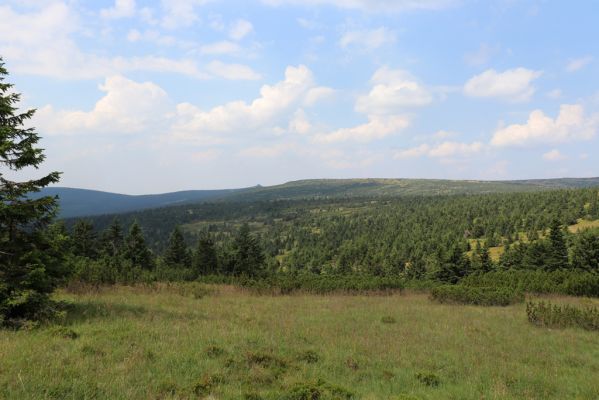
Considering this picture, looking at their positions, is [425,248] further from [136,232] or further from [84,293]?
[84,293]

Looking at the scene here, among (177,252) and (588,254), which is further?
(177,252)

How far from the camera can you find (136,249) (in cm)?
5778

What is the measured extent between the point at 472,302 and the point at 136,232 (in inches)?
1926

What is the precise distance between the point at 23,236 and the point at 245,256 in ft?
175

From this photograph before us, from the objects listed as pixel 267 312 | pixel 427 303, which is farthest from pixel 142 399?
pixel 427 303

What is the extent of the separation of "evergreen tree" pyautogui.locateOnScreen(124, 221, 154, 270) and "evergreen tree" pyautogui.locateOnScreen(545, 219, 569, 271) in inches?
2538

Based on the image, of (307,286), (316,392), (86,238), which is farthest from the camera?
(86,238)

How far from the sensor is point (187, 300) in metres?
18.5

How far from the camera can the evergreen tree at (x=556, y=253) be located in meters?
64.1

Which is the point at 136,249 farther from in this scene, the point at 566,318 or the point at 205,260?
the point at 566,318

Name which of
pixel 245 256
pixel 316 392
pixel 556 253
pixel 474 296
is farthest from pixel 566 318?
pixel 556 253

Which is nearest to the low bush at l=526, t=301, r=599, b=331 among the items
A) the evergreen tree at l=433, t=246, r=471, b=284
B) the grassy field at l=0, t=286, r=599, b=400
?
A: the grassy field at l=0, t=286, r=599, b=400

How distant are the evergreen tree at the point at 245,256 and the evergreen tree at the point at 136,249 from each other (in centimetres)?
1337

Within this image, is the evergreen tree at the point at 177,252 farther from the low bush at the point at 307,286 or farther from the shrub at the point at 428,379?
the shrub at the point at 428,379
